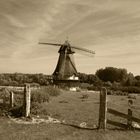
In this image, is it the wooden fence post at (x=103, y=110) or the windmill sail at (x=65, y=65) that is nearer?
the wooden fence post at (x=103, y=110)

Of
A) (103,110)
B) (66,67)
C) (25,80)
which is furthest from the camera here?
(25,80)

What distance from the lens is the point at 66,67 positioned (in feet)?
176

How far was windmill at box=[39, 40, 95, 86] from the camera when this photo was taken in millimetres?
52375

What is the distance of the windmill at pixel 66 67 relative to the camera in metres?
A: 52.4

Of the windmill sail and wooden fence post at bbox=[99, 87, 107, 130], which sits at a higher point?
the windmill sail

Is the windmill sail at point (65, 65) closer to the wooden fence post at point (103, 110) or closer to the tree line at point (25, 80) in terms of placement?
the tree line at point (25, 80)

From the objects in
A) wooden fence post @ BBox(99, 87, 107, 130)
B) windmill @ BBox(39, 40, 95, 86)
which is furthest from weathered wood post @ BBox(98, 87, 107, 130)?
windmill @ BBox(39, 40, 95, 86)

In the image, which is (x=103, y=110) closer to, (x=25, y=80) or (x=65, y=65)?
(x=65, y=65)

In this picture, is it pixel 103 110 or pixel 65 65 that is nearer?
pixel 103 110

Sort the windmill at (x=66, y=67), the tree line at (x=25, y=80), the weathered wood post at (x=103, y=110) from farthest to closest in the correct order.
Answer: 1. the tree line at (x=25, y=80)
2. the windmill at (x=66, y=67)
3. the weathered wood post at (x=103, y=110)

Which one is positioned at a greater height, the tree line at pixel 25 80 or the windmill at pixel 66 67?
the windmill at pixel 66 67

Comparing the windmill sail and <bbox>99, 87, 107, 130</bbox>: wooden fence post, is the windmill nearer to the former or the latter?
the windmill sail

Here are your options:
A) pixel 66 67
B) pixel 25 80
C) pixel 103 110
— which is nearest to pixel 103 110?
pixel 103 110

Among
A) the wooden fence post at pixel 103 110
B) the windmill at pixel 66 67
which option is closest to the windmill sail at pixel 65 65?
the windmill at pixel 66 67
